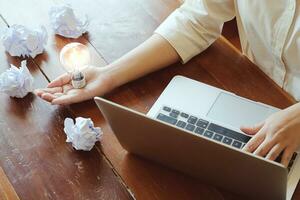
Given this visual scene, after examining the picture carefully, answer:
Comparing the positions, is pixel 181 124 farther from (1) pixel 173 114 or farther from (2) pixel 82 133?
(2) pixel 82 133

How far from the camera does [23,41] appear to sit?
1.10 metres

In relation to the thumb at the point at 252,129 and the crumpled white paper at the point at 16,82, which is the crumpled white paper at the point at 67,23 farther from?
the thumb at the point at 252,129

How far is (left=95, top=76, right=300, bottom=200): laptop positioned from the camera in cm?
69

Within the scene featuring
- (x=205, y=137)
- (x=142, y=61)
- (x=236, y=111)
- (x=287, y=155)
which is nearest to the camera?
(x=205, y=137)

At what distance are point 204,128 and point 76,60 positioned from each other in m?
0.36

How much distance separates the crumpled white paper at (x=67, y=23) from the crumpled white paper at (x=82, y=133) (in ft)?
0.99

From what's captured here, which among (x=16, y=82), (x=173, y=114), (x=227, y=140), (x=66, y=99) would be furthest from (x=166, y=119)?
(x=16, y=82)

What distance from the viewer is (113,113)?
789 millimetres

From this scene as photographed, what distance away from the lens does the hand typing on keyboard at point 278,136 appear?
2.73 feet

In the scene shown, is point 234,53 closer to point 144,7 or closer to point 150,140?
point 144,7

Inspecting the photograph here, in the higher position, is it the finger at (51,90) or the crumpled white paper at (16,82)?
the crumpled white paper at (16,82)

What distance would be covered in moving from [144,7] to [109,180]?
536mm

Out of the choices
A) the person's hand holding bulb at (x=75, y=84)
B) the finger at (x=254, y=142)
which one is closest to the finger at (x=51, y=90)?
the person's hand holding bulb at (x=75, y=84)

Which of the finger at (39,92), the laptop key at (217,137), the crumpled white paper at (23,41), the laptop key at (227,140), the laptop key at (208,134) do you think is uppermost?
the crumpled white paper at (23,41)
